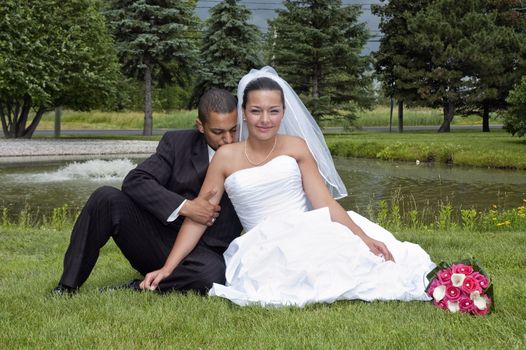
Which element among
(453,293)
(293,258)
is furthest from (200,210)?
(453,293)

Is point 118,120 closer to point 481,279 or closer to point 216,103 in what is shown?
point 216,103

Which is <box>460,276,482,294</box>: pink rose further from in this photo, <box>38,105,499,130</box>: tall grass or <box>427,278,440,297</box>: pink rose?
<box>38,105,499,130</box>: tall grass

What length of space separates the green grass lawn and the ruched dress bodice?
0.71m

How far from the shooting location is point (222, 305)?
4.04m

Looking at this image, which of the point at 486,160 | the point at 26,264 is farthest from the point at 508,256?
the point at 486,160

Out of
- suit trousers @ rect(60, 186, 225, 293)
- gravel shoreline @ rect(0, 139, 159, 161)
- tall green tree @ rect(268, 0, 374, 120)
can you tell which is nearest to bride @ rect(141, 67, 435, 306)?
suit trousers @ rect(60, 186, 225, 293)

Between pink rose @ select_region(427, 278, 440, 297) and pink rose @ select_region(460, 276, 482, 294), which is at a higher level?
pink rose @ select_region(460, 276, 482, 294)

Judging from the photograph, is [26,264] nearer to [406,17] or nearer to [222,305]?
[222,305]

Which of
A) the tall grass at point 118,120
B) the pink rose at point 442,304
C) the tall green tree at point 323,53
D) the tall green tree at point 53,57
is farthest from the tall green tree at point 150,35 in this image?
the pink rose at point 442,304

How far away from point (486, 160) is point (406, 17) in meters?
18.2

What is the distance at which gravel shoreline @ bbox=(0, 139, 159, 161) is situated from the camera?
83.8ft

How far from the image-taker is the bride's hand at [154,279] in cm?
435

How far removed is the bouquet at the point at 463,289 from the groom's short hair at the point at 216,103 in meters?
1.79

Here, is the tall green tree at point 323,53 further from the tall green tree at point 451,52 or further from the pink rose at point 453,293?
the pink rose at point 453,293
